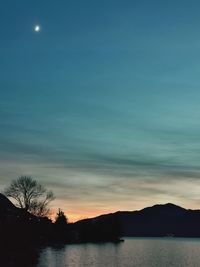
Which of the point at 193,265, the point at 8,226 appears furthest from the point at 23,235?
the point at 193,265

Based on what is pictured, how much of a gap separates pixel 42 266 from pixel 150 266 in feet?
103

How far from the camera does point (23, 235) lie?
11038 cm

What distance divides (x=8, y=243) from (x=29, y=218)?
35.9 meters

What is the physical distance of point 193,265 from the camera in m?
118

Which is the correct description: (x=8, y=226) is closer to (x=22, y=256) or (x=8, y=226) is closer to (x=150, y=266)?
(x=22, y=256)

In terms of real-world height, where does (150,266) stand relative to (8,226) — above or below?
below

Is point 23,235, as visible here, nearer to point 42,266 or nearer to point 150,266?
point 42,266

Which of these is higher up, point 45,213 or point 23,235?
point 45,213

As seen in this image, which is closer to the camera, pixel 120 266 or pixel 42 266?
pixel 42 266

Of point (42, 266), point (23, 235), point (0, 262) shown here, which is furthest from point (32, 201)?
point (0, 262)

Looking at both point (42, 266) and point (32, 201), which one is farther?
point (32, 201)

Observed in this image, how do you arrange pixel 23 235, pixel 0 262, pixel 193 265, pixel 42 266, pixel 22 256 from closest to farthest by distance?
pixel 0 262 < pixel 42 266 < pixel 22 256 < pixel 23 235 < pixel 193 265

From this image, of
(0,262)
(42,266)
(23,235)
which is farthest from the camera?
(23,235)

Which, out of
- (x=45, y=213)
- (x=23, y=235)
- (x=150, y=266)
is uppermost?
(x=45, y=213)
